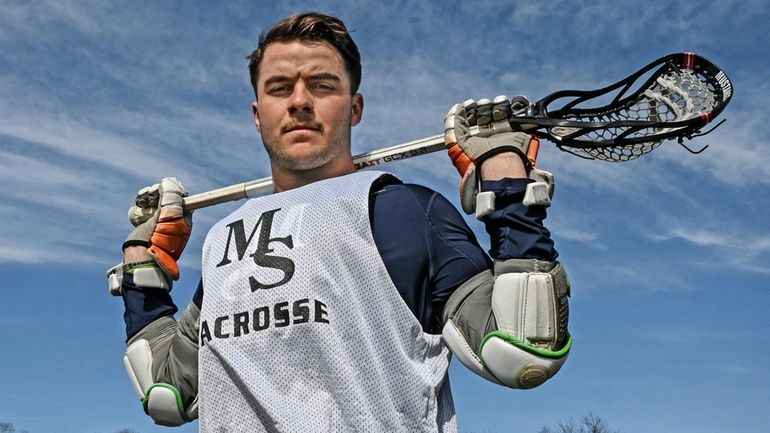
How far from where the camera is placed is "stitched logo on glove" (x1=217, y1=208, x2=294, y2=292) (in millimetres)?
4016

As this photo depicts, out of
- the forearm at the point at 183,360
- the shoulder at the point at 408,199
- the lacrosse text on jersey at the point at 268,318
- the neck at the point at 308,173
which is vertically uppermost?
the neck at the point at 308,173

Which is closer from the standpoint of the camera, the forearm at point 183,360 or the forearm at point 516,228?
the forearm at point 516,228

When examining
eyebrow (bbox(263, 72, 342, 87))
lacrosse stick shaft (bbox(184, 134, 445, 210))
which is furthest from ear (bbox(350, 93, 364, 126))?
lacrosse stick shaft (bbox(184, 134, 445, 210))

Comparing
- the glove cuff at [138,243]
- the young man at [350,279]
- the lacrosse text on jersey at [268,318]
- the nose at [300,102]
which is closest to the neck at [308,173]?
the young man at [350,279]

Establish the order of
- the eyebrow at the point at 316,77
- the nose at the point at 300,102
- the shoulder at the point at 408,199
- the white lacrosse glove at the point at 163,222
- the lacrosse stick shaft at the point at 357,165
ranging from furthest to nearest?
the white lacrosse glove at the point at 163,222 → the lacrosse stick shaft at the point at 357,165 → the eyebrow at the point at 316,77 → the nose at the point at 300,102 → the shoulder at the point at 408,199

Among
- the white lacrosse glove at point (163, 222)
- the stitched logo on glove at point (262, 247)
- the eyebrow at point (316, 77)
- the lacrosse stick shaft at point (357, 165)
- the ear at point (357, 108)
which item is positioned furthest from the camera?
the white lacrosse glove at point (163, 222)

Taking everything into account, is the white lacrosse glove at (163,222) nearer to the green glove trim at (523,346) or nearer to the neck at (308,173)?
the neck at (308,173)

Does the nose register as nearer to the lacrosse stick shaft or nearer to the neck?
the neck

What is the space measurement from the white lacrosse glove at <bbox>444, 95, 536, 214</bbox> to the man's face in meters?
0.60

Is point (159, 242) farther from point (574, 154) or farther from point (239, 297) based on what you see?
point (574, 154)

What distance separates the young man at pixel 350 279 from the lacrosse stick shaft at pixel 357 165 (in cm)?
77

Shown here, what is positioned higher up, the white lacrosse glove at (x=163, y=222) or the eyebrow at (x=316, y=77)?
the white lacrosse glove at (x=163, y=222)

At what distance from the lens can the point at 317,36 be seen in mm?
4578

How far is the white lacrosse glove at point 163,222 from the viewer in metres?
5.75
